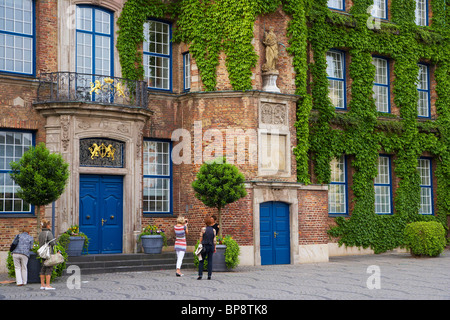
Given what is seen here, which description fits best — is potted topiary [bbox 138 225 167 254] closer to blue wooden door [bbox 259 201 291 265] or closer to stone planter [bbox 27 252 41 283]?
blue wooden door [bbox 259 201 291 265]

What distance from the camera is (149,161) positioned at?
21531 mm

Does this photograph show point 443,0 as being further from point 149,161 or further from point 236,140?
point 149,161

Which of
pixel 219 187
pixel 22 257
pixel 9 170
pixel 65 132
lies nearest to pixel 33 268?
pixel 22 257

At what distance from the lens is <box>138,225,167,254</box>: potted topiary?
63.7 ft

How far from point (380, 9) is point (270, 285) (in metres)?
16.1

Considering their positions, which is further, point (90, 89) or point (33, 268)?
point (90, 89)

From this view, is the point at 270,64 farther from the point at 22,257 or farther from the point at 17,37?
the point at 22,257

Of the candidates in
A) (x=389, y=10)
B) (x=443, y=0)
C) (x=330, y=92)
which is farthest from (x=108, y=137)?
(x=443, y=0)

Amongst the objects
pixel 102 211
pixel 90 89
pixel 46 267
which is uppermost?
pixel 90 89

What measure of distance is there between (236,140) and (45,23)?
698cm

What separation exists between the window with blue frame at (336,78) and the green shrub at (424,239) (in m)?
5.56

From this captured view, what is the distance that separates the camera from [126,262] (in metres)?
18.6

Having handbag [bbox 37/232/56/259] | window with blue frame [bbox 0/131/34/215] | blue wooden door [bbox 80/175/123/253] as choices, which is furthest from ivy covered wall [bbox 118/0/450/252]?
handbag [bbox 37/232/56/259]

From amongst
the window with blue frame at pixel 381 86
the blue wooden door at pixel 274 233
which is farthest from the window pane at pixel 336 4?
the blue wooden door at pixel 274 233
